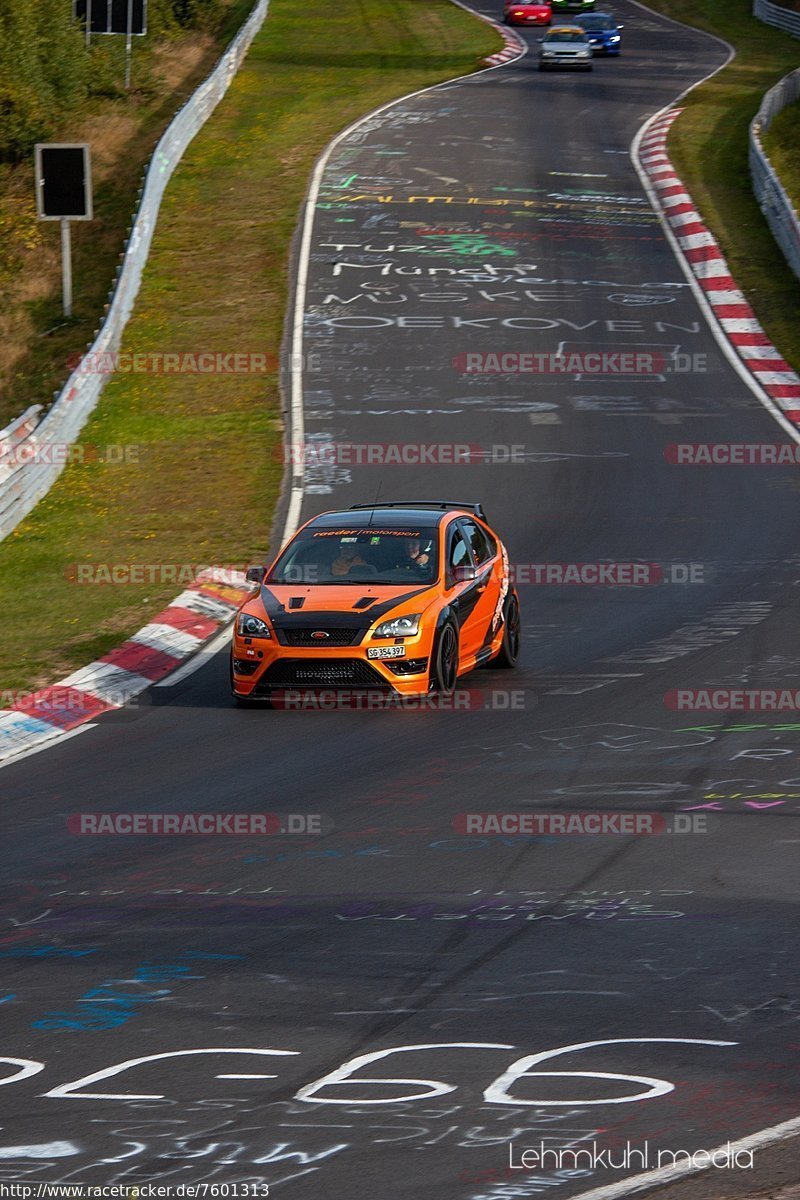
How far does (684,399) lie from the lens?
26.6 meters

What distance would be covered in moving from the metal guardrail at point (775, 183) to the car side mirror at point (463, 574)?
2003 centimetres

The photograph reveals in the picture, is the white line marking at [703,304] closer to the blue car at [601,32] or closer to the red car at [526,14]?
the blue car at [601,32]

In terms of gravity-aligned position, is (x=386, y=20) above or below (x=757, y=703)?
above

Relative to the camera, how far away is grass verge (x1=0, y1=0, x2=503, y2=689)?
1795cm

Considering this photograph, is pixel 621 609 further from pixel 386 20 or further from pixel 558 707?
pixel 386 20

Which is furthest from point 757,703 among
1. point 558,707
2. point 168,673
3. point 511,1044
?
point 511,1044

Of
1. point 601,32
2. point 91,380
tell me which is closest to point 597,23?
point 601,32

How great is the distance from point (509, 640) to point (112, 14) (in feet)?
106

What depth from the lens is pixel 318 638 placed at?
13477mm

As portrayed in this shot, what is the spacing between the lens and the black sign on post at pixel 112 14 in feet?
140

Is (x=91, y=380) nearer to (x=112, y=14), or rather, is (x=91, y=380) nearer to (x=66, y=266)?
(x=66, y=266)

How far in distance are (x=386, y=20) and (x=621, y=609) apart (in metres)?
48.9

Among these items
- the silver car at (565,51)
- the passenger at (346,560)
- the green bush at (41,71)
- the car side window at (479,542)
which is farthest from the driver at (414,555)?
the silver car at (565,51)

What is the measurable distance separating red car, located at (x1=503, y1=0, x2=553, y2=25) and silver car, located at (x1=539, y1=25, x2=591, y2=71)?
10075 mm
